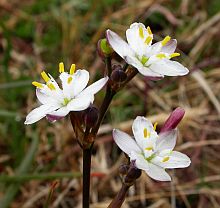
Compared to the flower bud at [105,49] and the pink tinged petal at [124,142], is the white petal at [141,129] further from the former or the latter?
the flower bud at [105,49]

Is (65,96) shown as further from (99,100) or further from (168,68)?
(99,100)

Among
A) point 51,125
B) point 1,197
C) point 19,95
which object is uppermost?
point 19,95

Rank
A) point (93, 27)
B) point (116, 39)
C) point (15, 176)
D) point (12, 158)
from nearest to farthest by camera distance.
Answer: point (116, 39) < point (15, 176) < point (12, 158) < point (93, 27)

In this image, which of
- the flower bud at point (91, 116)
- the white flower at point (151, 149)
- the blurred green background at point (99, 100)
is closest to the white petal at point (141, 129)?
the white flower at point (151, 149)

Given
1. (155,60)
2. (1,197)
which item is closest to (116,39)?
(155,60)

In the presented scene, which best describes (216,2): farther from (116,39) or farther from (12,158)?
(116,39)

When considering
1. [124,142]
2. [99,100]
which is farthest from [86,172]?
[99,100]

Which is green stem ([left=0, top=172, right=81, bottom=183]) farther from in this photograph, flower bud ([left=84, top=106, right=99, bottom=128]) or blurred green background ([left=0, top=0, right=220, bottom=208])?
flower bud ([left=84, top=106, right=99, bottom=128])
